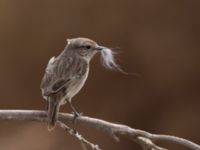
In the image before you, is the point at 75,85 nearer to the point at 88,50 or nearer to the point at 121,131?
the point at 88,50

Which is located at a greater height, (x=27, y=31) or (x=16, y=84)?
(x=27, y=31)

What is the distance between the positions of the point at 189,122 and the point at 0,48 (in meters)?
1.41

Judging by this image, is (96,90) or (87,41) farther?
(96,90)

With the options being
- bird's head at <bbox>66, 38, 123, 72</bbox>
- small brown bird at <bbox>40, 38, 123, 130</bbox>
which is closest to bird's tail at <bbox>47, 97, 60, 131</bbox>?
small brown bird at <bbox>40, 38, 123, 130</bbox>

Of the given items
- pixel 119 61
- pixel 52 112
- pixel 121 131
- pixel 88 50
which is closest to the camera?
pixel 121 131

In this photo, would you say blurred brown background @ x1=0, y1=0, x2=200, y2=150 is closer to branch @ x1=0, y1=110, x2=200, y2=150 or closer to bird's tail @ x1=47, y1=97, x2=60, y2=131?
bird's tail @ x1=47, y1=97, x2=60, y2=131

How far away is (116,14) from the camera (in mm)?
5250

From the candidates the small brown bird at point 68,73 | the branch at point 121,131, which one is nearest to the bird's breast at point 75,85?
the small brown bird at point 68,73

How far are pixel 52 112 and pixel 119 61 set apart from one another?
2.94 meters

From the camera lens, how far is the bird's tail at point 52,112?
91.7 inches

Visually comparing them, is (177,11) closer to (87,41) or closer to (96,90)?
(96,90)

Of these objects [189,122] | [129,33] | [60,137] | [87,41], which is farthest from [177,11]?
[87,41]

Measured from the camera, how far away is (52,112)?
236 cm

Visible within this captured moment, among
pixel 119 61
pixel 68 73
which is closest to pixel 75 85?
pixel 68 73
